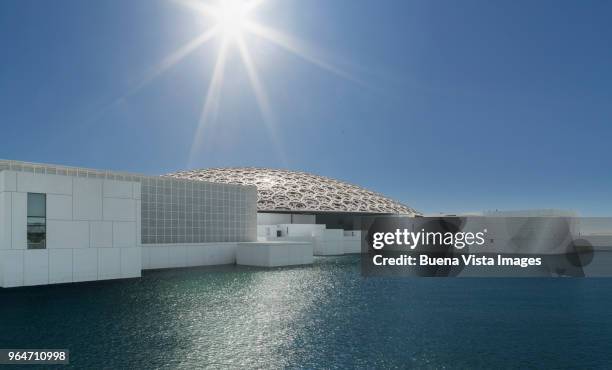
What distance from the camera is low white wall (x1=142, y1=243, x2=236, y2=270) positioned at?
110 feet

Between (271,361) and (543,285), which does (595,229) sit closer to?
(543,285)

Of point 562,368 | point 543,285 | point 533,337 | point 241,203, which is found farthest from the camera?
point 241,203

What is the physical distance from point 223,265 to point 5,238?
17167 millimetres

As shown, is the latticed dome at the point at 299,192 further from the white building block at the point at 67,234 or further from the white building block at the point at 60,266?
the white building block at the point at 60,266

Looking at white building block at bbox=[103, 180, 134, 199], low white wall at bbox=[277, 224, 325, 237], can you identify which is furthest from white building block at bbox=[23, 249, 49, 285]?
low white wall at bbox=[277, 224, 325, 237]

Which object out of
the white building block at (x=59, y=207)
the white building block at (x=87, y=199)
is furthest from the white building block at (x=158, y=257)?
the white building block at (x=59, y=207)

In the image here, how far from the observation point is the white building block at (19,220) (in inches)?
922

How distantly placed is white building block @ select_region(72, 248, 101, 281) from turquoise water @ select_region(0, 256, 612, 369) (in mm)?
1471

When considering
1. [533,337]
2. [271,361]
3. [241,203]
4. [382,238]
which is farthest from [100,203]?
[382,238]

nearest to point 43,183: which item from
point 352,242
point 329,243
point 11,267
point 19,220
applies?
point 19,220

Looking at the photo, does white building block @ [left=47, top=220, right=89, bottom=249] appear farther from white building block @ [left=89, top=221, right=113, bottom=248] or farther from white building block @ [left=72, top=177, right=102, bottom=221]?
white building block @ [left=72, top=177, right=102, bottom=221]

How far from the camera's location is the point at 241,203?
41.4 meters

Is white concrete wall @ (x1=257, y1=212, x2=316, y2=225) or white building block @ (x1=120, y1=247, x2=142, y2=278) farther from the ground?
white concrete wall @ (x1=257, y1=212, x2=316, y2=225)

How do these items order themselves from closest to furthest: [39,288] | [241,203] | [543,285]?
[39,288] → [543,285] → [241,203]
